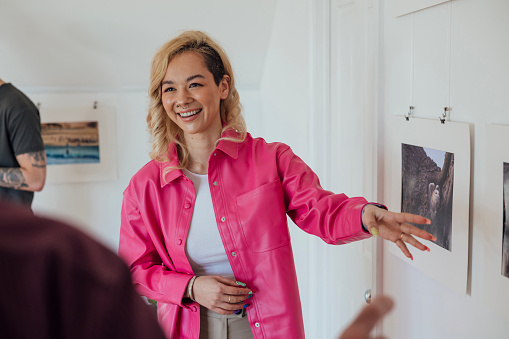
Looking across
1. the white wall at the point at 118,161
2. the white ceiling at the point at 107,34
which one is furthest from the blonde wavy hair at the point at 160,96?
the white wall at the point at 118,161

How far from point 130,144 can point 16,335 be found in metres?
3.25

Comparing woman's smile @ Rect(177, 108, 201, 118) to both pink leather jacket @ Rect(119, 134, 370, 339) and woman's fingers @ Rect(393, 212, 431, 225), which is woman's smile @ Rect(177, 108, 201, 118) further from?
woman's fingers @ Rect(393, 212, 431, 225)

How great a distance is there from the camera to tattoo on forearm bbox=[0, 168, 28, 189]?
105 inches

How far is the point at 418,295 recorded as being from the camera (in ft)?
4.92

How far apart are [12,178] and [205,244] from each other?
1.59 m

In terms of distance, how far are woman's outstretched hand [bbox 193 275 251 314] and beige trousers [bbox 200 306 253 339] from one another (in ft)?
0.24

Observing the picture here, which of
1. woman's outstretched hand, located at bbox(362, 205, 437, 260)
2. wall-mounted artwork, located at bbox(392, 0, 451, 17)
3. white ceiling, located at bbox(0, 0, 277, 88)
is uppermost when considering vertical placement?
white ceiling, located at bbox(0, 0, 277, 88)

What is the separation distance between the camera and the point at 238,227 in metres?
1.53

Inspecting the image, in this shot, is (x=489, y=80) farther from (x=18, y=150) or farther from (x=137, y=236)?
(x=18, y=150)

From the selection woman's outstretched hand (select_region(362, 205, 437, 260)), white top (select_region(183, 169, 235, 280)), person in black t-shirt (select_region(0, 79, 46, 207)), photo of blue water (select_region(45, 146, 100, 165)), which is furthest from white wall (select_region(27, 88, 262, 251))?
woman's outstretched hand (select_region(362, 205, 437, 260))

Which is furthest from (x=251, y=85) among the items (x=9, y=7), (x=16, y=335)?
(x=16, y=335)

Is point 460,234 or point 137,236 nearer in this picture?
point 460,234

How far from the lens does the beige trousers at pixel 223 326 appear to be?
1.53 meters

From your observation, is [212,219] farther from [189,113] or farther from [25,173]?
[25,173]
